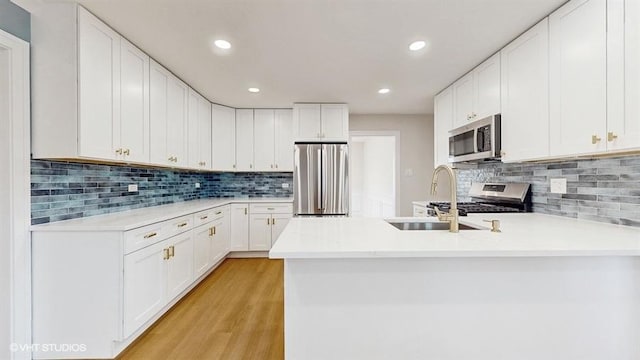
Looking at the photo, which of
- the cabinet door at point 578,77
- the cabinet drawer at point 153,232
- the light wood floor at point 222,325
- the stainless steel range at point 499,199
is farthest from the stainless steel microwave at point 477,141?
the cabinet drawer at point 153,232

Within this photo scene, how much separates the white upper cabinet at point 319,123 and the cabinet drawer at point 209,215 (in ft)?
4.62

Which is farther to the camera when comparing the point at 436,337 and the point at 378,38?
the point at 378,38

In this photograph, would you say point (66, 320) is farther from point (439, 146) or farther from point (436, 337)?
point (439, 146)

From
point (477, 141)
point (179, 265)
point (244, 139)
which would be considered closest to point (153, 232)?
point (179, 265)

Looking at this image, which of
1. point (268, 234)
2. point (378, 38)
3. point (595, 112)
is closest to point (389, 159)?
point (268, 234)

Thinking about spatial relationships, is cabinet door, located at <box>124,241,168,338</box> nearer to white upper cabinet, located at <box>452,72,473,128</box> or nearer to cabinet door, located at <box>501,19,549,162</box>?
cabinet door, located at <box>501,19,549,162</box>

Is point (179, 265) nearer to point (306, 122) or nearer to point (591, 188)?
point (306, 122)

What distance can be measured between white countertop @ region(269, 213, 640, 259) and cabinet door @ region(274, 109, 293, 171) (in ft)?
8.66

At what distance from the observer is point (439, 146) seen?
3469 mm

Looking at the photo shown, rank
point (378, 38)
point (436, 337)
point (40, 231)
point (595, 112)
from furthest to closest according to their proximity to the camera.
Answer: point (378, 38) → point (40, 231) → point (595, 112) → point (436, 337)

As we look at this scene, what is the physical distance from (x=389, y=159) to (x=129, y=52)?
4539 mm

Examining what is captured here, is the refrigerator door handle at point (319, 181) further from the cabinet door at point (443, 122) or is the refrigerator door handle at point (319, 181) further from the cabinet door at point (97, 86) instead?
the cabinet door at point (97, 86)

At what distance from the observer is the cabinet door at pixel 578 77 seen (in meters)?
1.50

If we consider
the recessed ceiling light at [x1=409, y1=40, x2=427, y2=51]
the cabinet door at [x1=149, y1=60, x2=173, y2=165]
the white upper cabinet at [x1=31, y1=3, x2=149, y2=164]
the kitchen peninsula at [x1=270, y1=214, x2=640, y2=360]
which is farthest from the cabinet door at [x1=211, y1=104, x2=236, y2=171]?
the kitchen peninsula at [x1=270, y1=214, x2=640, y2=360]
